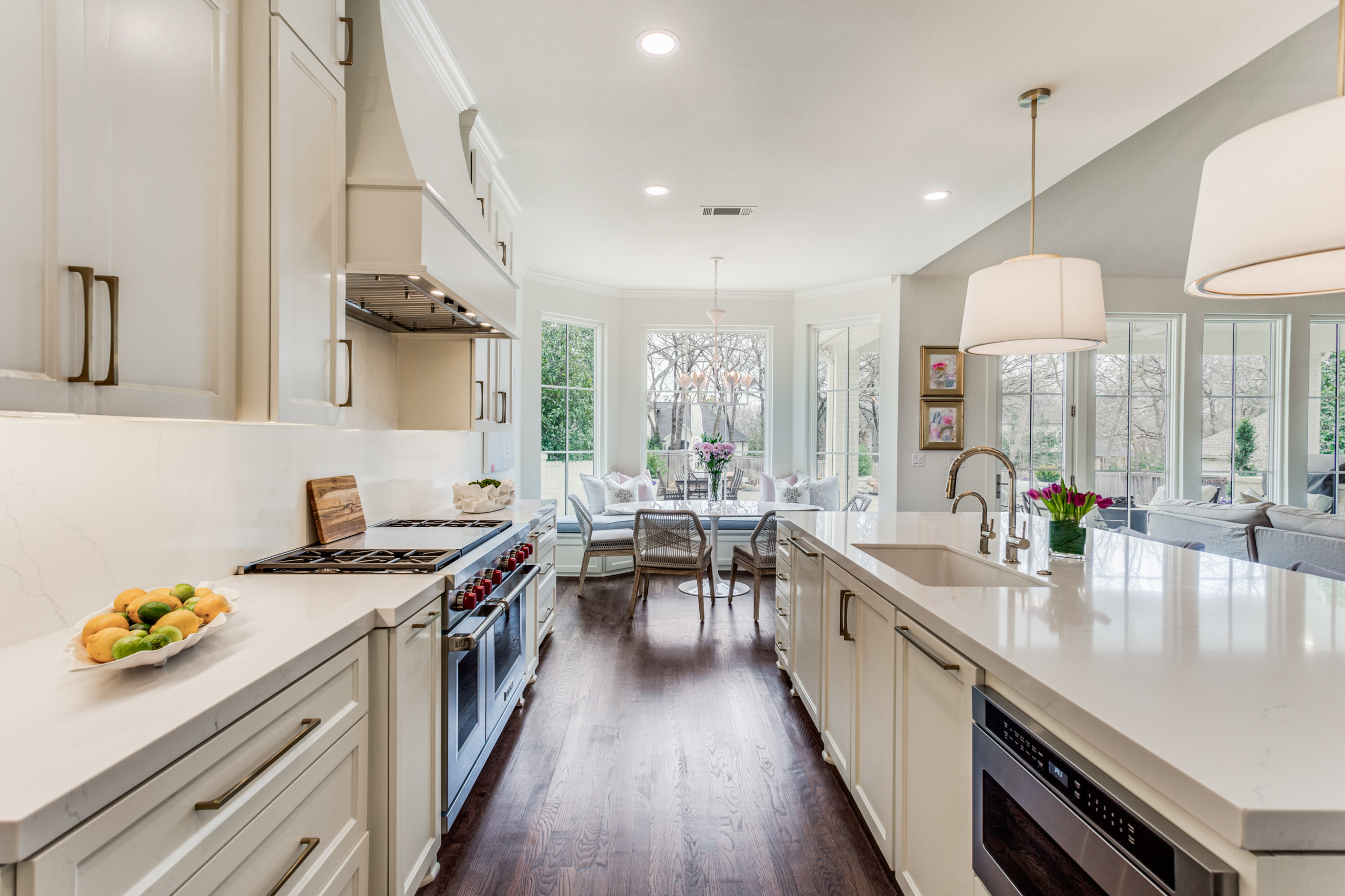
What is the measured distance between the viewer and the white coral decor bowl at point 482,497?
310 centimetres

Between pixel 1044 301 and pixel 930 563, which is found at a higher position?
pixel 1044 301

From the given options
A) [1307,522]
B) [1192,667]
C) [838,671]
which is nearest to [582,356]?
[838,671]

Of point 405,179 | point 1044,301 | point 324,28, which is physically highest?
point 324,28

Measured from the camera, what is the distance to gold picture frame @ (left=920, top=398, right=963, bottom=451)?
536 cm

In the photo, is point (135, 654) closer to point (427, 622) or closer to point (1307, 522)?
point (427, 622)

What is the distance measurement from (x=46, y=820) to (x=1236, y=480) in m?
7.35

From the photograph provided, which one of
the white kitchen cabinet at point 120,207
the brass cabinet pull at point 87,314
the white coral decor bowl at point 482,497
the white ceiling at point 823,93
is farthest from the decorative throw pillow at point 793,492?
the brass cabinet pull at point 87,314

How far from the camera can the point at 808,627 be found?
2.71 meters

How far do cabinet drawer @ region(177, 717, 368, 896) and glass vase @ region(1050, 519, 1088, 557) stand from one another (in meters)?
2.03

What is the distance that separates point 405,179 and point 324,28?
397 mm

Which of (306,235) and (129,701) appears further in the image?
(306,235)

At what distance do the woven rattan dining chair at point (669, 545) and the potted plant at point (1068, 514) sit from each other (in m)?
2.34

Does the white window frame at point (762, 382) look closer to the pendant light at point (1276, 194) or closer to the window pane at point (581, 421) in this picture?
the window pane at point (581, 421)

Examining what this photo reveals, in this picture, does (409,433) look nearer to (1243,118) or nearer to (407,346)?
(407,346)
